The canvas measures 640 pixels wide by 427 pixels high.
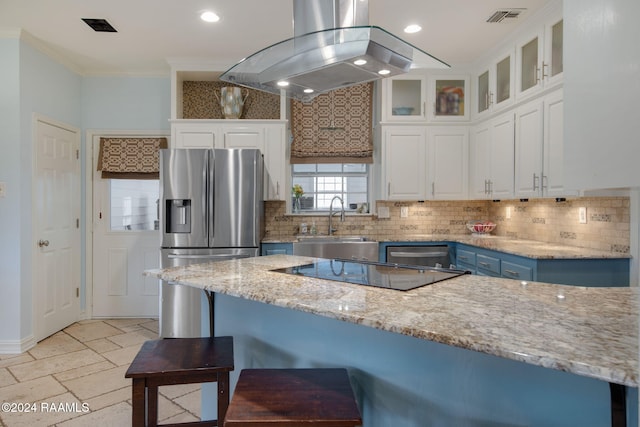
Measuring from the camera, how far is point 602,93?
2.68ft

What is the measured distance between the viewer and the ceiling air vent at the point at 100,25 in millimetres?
3047

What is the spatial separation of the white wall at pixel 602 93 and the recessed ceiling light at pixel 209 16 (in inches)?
103

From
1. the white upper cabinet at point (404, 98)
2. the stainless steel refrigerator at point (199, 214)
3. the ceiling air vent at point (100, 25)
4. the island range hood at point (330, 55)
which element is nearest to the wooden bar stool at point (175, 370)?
the island range hood at point (330, 55)

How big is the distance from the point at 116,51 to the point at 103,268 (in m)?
2.18

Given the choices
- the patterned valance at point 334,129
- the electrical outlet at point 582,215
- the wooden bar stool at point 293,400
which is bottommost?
the wooden bar stool at point 293,400

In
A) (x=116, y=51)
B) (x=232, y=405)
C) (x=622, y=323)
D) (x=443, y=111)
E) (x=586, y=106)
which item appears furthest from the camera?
(x=443, y=111)

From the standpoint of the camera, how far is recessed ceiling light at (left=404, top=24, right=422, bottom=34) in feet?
10.4

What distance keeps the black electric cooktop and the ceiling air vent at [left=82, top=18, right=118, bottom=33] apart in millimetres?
2600

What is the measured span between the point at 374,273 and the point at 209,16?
7.77ft

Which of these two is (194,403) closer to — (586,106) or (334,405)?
(334,405)

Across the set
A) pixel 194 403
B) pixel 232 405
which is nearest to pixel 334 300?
pixel 232 405

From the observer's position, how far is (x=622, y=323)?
3.33 ft

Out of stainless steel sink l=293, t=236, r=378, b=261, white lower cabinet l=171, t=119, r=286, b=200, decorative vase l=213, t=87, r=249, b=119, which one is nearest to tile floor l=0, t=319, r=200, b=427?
stainless steel sink l=293, t=236, r=378, b=261

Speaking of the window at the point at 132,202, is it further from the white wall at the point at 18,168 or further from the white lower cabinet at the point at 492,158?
the white lower cabinet at the point at 492,158
